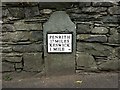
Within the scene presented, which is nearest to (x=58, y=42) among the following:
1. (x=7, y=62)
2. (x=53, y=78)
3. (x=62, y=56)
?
(x=62, y=56)

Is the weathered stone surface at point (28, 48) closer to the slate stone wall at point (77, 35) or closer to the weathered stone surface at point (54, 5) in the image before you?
the slate stone wall at point (77, 35)

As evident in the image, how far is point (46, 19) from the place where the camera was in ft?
16.4

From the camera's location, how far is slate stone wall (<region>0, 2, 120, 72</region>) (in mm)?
4953

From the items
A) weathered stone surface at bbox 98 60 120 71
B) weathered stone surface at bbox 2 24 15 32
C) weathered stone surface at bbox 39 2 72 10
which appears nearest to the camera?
weathered stone surface at bbox 39 2 72 10

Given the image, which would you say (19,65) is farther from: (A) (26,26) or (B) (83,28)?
(B) (83,28)

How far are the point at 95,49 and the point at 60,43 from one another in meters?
0.59

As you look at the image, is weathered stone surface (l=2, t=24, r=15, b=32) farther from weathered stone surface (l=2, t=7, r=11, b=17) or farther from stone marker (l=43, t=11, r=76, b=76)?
stone marker (l=43, t=11, r=76, b=76)

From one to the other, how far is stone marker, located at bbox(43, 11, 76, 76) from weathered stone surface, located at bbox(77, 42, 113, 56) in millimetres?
133

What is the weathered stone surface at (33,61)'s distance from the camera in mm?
5113

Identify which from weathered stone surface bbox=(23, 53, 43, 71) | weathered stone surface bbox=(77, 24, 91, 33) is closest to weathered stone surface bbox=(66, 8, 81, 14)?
weathered stone surface bbox=(77, 24, 91, 33)

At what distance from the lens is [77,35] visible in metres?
5.04

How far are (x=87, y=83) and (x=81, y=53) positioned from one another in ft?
1.80

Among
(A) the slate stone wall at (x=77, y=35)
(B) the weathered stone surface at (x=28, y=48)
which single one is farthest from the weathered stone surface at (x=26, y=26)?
(B) the weathered stone surface at (x=28, y=48)

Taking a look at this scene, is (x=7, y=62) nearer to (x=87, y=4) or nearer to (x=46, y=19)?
(x=46, y=19)
